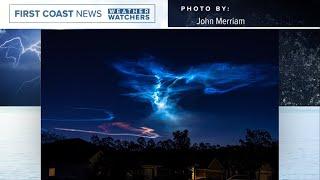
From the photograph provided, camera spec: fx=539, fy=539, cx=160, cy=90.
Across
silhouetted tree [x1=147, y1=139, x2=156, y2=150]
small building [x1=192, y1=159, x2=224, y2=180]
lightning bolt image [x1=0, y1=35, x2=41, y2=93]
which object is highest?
lightning bolt image [x1=0, y1=35, x2=41, y2=93]

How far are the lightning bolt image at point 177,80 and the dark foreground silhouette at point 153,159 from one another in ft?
0.92

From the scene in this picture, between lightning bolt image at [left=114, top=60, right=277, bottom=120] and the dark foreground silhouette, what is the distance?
28 cm

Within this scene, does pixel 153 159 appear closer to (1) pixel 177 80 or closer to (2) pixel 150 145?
(2) pixel 150 145

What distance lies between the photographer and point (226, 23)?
4238 millimetres

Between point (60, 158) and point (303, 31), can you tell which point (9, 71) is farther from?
point (303, 31)

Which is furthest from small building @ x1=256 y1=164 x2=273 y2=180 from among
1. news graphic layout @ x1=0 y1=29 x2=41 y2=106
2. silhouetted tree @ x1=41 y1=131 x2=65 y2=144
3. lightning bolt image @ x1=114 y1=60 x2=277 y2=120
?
A: news graphic layout @ x1=0 y1=29 x2=41 y2=106

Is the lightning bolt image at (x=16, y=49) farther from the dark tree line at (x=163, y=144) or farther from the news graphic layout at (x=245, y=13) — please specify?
the news graphic layout at (x=245, y=13)

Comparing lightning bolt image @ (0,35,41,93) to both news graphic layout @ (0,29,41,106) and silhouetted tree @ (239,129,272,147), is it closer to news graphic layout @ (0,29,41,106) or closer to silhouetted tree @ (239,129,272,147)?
news graphic layout @ (0,29,41,106)

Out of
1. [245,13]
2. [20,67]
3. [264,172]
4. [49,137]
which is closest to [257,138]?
[264,172]

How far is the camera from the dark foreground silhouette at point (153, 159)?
4.16 meters

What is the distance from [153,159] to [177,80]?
0.64m

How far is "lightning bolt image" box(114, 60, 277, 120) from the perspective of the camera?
4176 millimetres

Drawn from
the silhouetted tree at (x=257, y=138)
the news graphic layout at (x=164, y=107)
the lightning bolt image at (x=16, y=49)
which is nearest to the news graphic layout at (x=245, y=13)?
the news graphic layout at (x=164, y=107)

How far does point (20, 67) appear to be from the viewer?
14.0 ft
